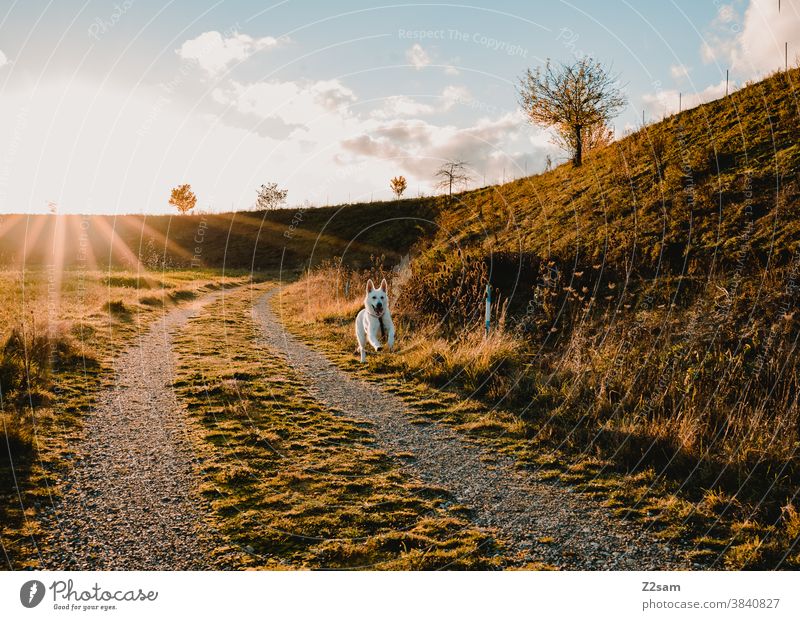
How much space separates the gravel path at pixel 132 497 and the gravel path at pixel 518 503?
2744 mm

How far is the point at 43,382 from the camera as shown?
9039 millimetres

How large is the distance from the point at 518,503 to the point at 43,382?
903 cm

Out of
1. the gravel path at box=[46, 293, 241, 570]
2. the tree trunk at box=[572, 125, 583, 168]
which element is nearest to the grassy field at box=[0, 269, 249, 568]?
the gravel path at box=[46, 293, 241, 570]

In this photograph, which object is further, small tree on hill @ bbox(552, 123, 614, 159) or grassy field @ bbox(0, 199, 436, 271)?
grassy field @ bbox(0, 199, 436, 271)

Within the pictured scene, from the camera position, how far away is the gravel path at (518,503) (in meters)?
4.34

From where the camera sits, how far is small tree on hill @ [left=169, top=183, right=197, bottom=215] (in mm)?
78312

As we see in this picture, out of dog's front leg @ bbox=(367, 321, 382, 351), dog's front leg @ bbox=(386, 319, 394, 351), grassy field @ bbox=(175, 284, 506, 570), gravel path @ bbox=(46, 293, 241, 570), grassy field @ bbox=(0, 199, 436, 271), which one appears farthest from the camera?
grassy field @ bbox=(0, 199, 436, 271)

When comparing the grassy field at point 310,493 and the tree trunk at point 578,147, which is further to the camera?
the tree trunk at point 578,147

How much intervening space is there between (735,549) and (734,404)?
10.6 feet
